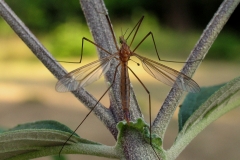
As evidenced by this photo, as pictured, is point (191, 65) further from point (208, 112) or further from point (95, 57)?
point (95, 57)

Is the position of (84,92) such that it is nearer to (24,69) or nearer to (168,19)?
(24,69)

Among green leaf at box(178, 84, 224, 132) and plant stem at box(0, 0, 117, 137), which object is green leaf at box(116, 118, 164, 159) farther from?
green leaf at box(178, 84, 224, 132)

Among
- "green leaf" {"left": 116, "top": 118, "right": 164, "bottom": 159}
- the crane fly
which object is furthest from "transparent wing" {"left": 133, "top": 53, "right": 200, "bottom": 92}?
"green leaf" {"left": 116, "top": 118, "right": 164, "bottom": 159}

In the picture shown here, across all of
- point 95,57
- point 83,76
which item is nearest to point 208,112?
point 83,76

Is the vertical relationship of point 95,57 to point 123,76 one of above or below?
below

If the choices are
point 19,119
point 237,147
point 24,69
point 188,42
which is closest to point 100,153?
point 237,147
